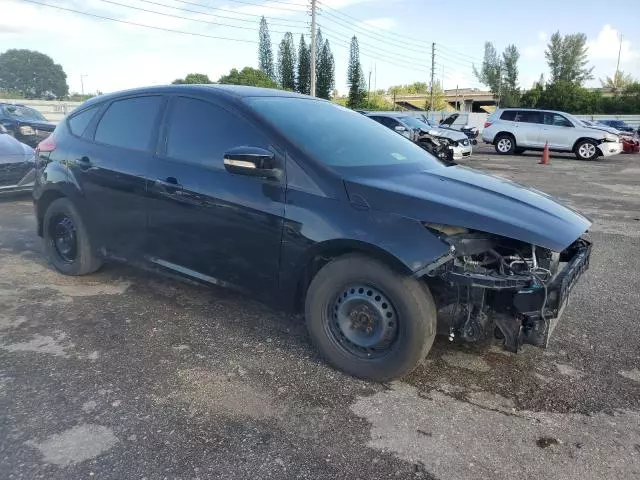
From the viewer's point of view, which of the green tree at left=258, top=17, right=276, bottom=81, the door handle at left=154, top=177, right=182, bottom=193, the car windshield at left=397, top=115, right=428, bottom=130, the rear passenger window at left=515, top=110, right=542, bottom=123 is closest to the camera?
the door handle at left=154, top=177, right=182, bottom=193

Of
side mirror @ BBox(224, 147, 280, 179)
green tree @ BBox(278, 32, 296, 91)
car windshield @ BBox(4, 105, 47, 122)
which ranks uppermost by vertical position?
green tree @ BBox(278, 32, 296, 91)

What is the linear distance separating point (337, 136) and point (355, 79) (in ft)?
236

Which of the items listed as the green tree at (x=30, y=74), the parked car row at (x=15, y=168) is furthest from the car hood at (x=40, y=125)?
the green tree at (x=30, y=74)

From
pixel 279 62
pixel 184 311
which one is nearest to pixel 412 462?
pixel 184 311

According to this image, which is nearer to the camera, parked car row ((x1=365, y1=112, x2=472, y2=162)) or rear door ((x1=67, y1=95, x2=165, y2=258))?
rear door ((x1=67, y1=95, x2=165, y2=258))

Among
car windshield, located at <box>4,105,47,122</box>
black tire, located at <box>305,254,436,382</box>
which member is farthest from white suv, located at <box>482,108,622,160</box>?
black tire, located at <box>305,254,436,382</box>

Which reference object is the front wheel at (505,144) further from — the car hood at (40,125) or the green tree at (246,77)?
the green tree at (246,77)

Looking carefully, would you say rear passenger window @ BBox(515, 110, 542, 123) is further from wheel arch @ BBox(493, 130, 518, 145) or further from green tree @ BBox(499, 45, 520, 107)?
green tree @ BBox(499, 45, 520, 107)

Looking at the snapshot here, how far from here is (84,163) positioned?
4500mm

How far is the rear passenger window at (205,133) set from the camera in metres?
3.55

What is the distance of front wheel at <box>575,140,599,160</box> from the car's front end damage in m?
18.8

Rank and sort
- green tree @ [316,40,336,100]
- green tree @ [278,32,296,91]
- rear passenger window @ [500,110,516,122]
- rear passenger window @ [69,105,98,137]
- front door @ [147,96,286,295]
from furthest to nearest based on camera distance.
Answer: green tree @ [278,32,296,91]
green tree @ [316,40,336,100]
rear passenger window @ [500,110,516,122]
rear passenger window @ [69,105,98,137]
front door @ [147,96,286,295]

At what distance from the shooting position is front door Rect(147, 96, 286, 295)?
3393mm

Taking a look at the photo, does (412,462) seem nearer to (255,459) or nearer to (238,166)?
(255,459)
